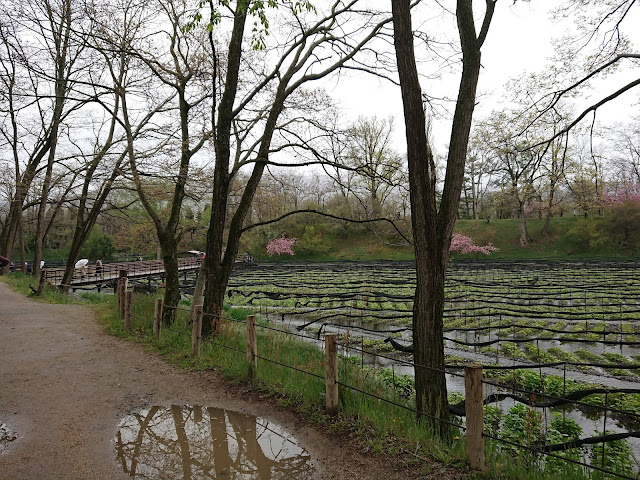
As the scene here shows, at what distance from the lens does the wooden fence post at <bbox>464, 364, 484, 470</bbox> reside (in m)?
3.43

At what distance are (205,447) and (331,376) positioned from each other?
1.47 meters

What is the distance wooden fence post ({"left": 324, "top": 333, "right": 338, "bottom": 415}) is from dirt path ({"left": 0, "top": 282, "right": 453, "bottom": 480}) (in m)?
0.33

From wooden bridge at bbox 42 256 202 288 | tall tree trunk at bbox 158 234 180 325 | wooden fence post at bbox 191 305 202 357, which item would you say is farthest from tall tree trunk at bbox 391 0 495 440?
wooden bridge at bbox 42 256 202 288

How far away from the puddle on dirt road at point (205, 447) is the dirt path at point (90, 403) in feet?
0.41

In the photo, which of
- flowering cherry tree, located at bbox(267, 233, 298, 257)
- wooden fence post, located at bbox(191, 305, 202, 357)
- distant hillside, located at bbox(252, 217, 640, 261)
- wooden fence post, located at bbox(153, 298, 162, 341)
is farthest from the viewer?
flowering cherry tree, located at bbox(267, 233, 298, 257)

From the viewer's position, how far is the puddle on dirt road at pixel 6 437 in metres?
3.96

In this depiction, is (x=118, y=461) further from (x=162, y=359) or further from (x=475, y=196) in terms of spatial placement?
(x=475, y=196)

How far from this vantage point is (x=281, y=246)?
1889 inches

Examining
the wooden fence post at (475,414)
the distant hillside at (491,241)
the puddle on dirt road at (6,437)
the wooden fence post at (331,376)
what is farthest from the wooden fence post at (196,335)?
the distant hillside at (491,241)

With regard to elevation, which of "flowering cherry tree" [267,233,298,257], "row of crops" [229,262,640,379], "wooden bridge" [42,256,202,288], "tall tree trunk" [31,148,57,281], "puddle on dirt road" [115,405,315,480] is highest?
"tall tree trunk" [31,148,57,281]

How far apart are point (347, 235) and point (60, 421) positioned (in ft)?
153

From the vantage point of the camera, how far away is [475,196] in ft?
188

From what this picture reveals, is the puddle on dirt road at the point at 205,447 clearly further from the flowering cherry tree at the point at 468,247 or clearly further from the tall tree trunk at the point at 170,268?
the flowering cherry tree at the point at 468,247

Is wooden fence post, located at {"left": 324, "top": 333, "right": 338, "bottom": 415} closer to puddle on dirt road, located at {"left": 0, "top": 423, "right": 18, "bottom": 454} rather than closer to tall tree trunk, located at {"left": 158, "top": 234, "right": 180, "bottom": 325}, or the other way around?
puddle on dirt road, located at {"left": 0, "top": 423, "right": 18, "bottom": 454}
